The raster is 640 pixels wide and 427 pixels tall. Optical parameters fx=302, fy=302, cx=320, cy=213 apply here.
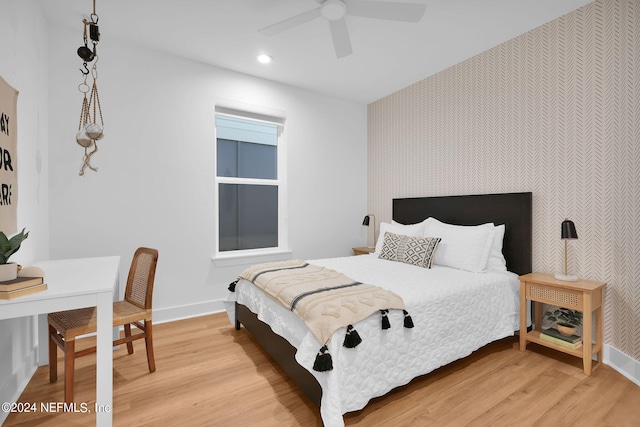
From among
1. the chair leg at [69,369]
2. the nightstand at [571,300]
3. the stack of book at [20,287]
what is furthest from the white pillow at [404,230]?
the stack of book at [20,287]

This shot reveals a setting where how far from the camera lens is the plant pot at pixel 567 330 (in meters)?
2.22

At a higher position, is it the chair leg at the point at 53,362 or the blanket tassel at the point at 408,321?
the blanket tassel at the point at 408,321

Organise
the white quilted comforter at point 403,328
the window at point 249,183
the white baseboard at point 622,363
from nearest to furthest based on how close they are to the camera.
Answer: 1. the white quilted comforter at point 403,328
2. the white baseboard at point 622,363
3. the window at point 249,183

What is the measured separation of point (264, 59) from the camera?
10.3 feet

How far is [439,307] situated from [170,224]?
8.59ft

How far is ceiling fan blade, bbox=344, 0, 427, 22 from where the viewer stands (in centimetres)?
196

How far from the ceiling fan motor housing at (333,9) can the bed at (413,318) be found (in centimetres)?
197

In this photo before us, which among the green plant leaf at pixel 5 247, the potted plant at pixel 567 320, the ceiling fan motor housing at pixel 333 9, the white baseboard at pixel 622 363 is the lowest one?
the white baseboard at pixel 622 363

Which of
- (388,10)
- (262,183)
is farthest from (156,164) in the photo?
(388,10)

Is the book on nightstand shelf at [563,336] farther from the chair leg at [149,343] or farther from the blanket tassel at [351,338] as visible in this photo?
the chair leg at [149,343]

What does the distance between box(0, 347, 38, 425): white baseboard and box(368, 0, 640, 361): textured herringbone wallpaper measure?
3815mm

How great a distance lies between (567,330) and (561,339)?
0.26 ft

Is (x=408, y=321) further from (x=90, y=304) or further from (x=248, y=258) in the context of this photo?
(x=248, y=258)

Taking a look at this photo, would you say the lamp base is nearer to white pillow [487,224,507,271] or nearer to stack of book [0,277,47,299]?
white pillow [487,224,507,271]
